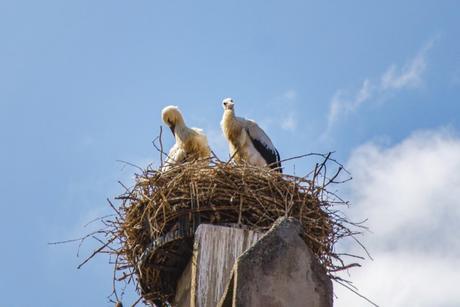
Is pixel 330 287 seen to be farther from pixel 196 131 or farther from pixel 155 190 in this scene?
pixel 196 131

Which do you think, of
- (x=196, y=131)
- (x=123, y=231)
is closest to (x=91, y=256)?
(x=123, y=231)

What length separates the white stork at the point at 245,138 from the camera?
1077 centimetres

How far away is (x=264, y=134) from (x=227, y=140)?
0.40m

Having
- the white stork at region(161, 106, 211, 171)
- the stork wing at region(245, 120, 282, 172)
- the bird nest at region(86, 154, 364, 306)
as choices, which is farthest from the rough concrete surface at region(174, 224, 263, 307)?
the stork wing at region(245, 120, 282, 172)

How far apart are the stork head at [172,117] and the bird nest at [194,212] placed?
2630 millimetres

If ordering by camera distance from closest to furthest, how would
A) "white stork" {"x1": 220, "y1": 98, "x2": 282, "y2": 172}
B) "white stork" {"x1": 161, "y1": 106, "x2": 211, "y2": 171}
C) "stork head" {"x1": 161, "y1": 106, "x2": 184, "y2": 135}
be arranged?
"white stork" {"x1": 161, "y1": 106, "x2": 211, "y2": 171} < "stork head" {"x1": 161, "y1": 106, "x2": 184, "y2": 135} < "white stork" {"x1": 220, "y1": 98, "x2": 282, "y2": 172}

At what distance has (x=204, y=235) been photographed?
6.35m

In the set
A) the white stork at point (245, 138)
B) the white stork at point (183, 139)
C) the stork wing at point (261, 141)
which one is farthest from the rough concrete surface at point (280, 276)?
the stork wing at point (261, 141)

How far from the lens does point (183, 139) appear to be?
405 inches

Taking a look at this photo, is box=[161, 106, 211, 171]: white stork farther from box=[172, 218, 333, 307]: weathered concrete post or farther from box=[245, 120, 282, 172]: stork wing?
box=[172, 218, 333, 307]: weathered concrete post

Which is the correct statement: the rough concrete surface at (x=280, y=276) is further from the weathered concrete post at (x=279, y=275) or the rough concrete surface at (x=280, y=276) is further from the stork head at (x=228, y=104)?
the stork head at (x=228, y=104)

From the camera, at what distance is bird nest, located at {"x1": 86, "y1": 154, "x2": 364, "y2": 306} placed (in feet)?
22.4

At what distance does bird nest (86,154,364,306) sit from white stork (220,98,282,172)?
287 centimetres

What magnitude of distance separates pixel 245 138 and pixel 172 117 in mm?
804
